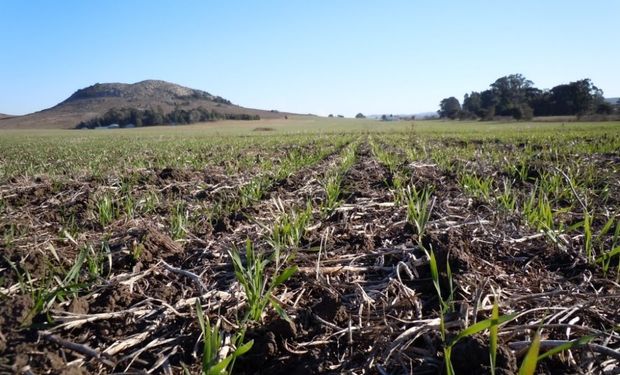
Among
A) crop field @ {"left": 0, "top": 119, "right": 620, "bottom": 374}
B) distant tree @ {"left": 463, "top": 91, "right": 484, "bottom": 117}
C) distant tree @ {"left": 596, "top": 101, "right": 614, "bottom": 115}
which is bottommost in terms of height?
crop field @ {"left": 0, "top": 119, "right": 620, "bottom": 374}

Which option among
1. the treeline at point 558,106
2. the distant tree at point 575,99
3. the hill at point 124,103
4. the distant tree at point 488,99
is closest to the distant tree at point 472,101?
the distant tree at point 488,99

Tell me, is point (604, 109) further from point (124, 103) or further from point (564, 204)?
point (124, 103)

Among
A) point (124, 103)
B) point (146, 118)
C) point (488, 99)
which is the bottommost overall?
point (146, 118)

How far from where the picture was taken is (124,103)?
400 ft

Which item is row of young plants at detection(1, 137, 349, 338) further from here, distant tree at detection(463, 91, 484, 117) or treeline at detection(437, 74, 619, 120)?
distant tree at detection(463, 91, 484, 117)

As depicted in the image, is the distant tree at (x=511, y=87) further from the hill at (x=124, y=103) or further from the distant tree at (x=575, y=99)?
the hill at (x=124, y=103)

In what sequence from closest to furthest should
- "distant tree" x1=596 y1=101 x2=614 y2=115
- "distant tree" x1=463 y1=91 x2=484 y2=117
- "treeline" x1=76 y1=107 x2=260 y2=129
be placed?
"distant tree" x1=596 y1=101 x2=614 y2=115, "treeline" x1=76 y1=107 x2=260 y2=129, "distant tree" x1=463 y1=91 x2=484 y2=117

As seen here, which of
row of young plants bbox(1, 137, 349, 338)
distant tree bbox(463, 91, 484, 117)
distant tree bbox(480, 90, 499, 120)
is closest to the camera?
row of young plants bbox(1, 137, 349, 338)

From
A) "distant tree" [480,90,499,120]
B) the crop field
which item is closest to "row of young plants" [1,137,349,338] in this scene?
the crop field

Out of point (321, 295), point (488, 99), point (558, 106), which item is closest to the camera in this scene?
point (321, 295)

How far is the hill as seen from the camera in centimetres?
9312

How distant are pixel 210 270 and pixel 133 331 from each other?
0.61 m

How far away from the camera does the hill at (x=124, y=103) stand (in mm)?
93125

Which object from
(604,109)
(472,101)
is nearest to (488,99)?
(472,101)
